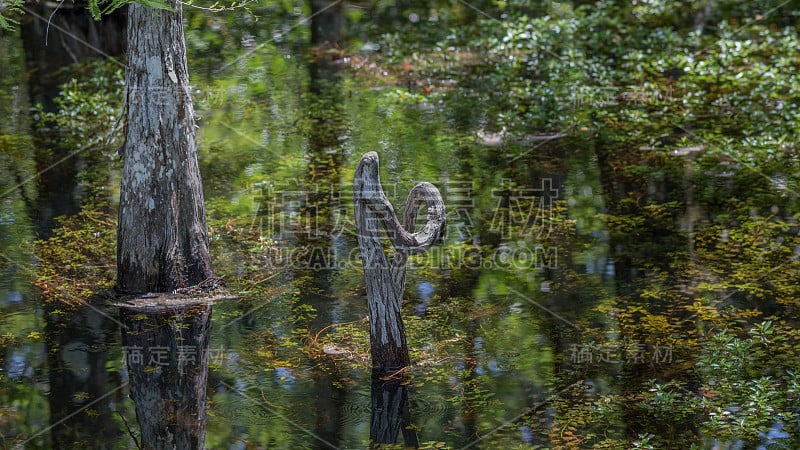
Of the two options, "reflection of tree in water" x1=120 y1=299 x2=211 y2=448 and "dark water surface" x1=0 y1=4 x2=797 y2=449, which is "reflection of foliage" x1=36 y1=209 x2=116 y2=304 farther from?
"reflection of tree in water" x1=120 y1=299 x2=211 y2=448

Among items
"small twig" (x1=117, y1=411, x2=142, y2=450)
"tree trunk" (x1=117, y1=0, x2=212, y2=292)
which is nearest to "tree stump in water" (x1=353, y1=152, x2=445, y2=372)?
"small twig" (x1=117, y1=411, x2=142, y2=450)

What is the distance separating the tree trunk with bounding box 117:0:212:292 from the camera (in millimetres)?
9688

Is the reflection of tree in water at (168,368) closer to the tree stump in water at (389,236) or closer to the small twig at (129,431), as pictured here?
the small twig at (129,431)

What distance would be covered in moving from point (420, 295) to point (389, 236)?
2.27 m

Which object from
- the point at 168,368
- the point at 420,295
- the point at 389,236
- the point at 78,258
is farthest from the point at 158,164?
the point at 420,295

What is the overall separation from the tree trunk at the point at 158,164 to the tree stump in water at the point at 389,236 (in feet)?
7.70

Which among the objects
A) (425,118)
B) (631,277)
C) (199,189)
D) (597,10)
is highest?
(597,10)

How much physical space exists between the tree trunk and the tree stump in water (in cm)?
235

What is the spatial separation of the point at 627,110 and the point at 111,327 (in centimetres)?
855

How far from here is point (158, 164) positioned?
984 cm

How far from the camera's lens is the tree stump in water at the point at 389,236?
818 centimetres

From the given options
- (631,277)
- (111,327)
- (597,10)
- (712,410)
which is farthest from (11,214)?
(597,10)

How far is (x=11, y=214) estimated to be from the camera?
12703mm

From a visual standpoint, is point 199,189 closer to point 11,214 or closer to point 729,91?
point 11,214
